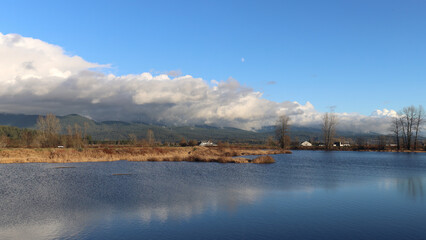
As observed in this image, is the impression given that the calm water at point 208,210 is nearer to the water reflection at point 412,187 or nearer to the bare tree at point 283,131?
the water reflection at point 412,187

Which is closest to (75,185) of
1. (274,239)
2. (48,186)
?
(48,186)

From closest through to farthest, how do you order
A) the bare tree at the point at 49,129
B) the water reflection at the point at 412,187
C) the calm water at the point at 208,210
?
the calm water at the point at 208,210 → the water reflection at the point at 412,187 → the bare tree at the point at 49,129

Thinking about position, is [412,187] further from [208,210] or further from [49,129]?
[49,129]

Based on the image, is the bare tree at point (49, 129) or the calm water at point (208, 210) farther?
the bare tree at point (49, 129)

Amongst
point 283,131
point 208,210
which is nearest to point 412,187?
point 208,210

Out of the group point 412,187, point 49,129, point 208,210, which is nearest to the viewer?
point 208,210

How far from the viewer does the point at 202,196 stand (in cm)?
2672

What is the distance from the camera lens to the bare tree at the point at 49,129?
11656cm

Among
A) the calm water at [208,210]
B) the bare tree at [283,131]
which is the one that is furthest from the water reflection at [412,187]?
the bare tree at [283,131]

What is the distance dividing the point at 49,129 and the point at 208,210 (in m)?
123

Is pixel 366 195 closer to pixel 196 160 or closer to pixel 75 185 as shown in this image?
pixel 75 185

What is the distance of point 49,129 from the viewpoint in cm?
12350

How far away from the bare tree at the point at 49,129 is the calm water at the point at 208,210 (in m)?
90.7

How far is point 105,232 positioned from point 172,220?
4224 mm
